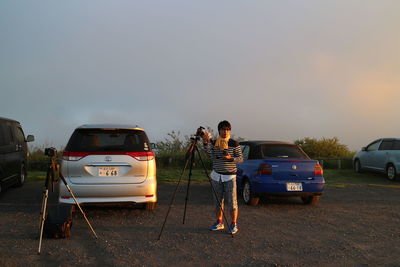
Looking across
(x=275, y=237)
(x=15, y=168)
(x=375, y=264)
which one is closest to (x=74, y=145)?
(x=275, y=237)

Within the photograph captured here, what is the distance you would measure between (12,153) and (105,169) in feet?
15.5

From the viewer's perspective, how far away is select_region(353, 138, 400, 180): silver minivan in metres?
14.7

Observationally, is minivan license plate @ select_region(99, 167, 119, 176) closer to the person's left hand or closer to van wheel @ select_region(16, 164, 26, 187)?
the person's left hand

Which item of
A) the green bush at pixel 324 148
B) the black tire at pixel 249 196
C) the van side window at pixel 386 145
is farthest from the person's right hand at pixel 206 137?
the green bush at pixel 324 148

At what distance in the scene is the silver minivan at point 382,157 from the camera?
14.7m

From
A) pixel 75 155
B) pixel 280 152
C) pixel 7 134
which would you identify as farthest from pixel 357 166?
pixel 7 134

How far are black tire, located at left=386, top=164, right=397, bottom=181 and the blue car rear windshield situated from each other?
7.62m

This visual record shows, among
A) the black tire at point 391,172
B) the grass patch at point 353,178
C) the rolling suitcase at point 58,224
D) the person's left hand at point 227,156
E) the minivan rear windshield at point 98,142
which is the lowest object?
the grass patch at point 353,178

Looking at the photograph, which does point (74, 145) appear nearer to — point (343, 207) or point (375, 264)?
point (375, 264)

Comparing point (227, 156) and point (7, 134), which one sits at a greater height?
point (7, 134)

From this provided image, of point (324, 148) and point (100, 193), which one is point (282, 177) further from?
point (324, 148)

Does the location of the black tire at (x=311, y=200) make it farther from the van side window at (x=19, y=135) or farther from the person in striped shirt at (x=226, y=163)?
the van side window at (x=19, y=135)

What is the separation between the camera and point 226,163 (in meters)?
6.00

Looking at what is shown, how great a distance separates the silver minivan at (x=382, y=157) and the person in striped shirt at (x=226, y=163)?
1095 cm
